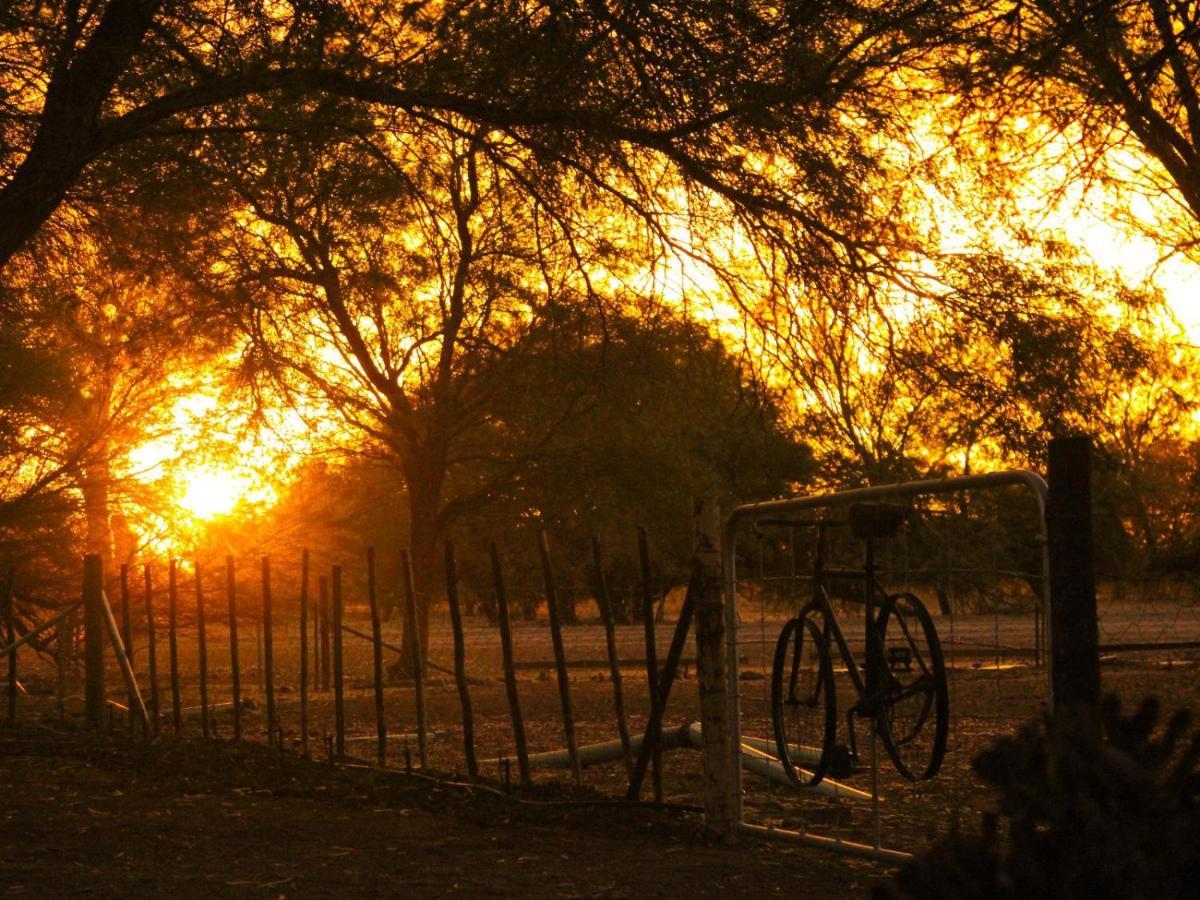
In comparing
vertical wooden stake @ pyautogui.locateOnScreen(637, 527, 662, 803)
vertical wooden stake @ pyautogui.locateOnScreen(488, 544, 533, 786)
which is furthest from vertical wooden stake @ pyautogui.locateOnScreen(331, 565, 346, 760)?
vertical wooden stake @ pyautogui.locateOnScreen(637, 527, 662, 803)

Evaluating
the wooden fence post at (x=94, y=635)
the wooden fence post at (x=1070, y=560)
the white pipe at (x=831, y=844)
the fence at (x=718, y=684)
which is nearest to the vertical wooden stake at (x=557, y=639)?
the fence at (x=718, y=684)

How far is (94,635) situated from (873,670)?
9.44 metres

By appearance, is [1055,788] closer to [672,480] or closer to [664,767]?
[664,767]

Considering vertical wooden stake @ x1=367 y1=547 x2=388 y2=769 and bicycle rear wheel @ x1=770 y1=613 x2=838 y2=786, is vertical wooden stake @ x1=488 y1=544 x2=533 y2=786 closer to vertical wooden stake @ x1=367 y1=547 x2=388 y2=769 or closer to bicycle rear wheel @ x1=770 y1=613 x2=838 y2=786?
vertical wooden stake @ x1=367 y1=547 x2=388 y2=769

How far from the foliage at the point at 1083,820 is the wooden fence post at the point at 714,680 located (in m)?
4.51

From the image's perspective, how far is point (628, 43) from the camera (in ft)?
25.9

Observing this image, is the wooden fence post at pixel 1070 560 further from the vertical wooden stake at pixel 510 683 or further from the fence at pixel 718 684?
the vertical wooden stake at pixel 510 683

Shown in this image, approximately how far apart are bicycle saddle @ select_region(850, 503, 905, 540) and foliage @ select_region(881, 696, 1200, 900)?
136 inches

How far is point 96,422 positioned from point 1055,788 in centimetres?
1883

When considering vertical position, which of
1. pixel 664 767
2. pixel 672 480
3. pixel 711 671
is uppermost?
pixel 672 480

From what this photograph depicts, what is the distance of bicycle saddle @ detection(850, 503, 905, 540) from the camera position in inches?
251

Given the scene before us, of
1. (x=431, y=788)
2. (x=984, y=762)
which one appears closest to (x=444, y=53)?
(x=431, y=788)

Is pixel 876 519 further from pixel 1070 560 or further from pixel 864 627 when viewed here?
pixel 1070 560

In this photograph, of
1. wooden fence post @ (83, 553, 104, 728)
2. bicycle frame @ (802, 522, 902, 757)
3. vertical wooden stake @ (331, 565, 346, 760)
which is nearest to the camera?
bicycle frame @ (802, 522, 902, 757)
